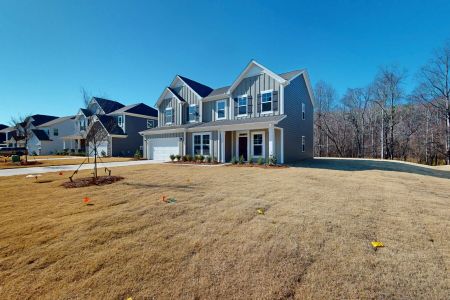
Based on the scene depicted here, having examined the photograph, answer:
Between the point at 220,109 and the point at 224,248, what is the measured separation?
1703 cm

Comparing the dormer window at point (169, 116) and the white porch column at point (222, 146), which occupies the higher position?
the dormer window at point (169, 116)

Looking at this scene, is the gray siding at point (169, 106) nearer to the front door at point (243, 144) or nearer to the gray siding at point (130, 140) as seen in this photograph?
the gray siding at point (130, 140)

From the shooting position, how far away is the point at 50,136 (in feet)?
119

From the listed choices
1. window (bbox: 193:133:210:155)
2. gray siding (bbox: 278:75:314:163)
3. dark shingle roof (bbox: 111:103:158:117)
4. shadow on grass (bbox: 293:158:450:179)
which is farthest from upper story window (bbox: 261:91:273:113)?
dark shingle roof (bbox: 111:103:158:117)

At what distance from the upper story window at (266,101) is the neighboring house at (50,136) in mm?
36946

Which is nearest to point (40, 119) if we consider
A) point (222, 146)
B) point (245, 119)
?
point (222, 146)

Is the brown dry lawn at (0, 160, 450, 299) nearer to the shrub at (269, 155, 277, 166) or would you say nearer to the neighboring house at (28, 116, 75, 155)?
the shrub at (269, 155, 277, 166)

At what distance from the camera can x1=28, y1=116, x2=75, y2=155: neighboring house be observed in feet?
115

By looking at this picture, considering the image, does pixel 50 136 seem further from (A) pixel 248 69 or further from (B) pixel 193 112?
(A) pixel 248 69

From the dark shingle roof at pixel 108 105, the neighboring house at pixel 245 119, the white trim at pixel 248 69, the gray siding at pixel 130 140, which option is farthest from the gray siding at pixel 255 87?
the dark shingle roof at pixel 108 105

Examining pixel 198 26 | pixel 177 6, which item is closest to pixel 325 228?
pixel 177 6

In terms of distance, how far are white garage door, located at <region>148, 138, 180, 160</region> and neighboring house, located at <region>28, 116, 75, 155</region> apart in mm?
24771

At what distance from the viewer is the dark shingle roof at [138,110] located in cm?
2869

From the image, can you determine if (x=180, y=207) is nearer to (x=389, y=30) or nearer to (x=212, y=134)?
(x=212, y=134)
